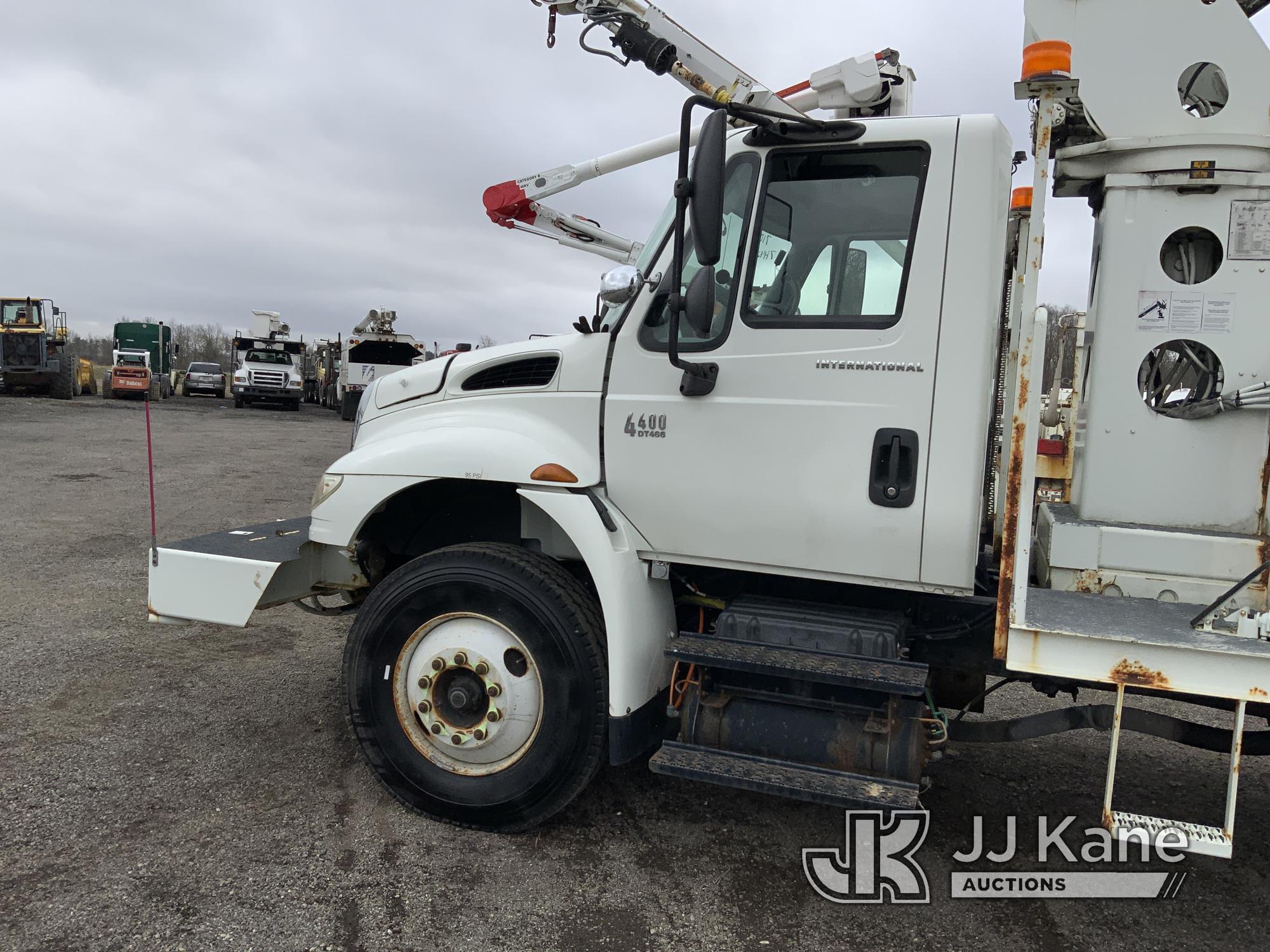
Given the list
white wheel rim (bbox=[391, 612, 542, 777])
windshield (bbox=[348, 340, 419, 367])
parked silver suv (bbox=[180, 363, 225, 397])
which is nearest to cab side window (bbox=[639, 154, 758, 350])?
white wheel rim (bbox=[391, 612, 542, 777])

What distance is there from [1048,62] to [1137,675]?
1797 mm

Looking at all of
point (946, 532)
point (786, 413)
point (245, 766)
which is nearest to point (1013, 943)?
point (946, 532)

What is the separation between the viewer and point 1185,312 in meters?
3.20

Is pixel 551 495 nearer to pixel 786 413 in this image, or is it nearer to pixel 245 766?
Answer: pixel 786 413

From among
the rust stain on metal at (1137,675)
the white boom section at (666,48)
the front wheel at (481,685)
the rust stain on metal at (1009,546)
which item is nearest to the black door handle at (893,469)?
the rust stain on metal at (1009,546)

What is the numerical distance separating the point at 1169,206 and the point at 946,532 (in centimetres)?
140

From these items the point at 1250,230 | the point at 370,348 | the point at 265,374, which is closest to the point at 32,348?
the point at 265,374

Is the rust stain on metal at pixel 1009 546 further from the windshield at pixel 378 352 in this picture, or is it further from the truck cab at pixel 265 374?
the truck cab at pixel 265 374

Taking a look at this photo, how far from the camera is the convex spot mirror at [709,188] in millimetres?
2730

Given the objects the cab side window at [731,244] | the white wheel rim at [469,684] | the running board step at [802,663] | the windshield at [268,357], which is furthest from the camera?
the windshield at [268,357]

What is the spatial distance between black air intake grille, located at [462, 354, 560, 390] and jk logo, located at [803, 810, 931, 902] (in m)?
2.13

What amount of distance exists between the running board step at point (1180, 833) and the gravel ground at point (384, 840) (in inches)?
27.3

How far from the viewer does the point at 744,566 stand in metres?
3.37

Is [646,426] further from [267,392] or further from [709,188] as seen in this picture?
[267,392]
